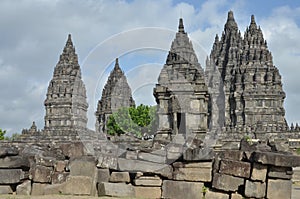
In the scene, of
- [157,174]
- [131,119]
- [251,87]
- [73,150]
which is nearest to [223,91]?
[251,87]

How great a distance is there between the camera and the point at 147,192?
8258 mm

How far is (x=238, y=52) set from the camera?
218 ft

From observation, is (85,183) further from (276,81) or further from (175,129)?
(276,81)

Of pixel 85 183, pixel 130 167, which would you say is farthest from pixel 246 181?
pixel 85 183

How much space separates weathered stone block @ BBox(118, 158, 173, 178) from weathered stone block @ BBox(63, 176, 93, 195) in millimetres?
705

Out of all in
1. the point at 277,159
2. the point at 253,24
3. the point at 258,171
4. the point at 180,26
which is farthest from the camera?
the point at 253,24

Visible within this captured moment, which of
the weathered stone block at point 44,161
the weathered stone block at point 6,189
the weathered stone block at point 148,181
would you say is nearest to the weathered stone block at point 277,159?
the weathered stone block at point 148,181

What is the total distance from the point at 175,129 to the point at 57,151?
Answer: 46.8ft

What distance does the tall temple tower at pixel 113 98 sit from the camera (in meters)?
58.5

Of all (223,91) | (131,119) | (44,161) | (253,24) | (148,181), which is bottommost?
(148,181)

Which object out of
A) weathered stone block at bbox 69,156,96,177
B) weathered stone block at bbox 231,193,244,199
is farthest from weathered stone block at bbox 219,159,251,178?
weathered stone block at bbox 69,156,96,177

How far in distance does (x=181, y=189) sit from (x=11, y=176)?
138 inches

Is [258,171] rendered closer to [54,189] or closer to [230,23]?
[54,189]

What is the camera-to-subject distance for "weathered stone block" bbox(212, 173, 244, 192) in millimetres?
7934
